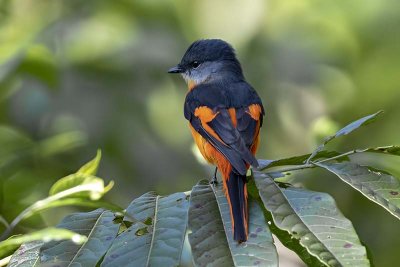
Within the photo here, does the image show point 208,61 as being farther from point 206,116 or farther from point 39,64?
point 206,116

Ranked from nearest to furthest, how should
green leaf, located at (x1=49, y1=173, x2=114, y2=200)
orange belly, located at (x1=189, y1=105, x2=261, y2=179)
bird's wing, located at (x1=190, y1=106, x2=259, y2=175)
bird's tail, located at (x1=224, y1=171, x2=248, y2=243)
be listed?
1. green leaf, located at (x1=49, y1=173, x2=114, y2=200)
2. bird's tail, located at (x1=224, y1=171, x2=248, y2=243)
3. bird's wing, located at (x1=190, y1=106, x2=259, y2=175)
4. orange belly, located at (x1=189, y1=105, x2=261, y2=179)

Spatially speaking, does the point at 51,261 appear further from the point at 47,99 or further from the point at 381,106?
the point at 381,106

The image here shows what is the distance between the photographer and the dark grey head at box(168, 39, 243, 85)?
17.2ft

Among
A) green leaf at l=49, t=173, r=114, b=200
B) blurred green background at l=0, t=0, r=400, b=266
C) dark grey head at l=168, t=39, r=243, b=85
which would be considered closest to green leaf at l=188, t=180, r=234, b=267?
green leaf at l=49, t=173, r=114, b=200

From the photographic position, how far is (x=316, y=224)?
83.4 inches

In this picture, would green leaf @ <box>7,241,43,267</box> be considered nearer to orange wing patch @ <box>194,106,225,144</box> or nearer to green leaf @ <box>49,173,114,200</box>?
green leaf @ <box>49,173,114,200</box>

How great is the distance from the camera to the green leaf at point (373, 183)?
2.22 m

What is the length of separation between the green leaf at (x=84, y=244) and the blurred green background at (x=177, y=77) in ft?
9.98

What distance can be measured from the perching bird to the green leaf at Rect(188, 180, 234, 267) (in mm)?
53

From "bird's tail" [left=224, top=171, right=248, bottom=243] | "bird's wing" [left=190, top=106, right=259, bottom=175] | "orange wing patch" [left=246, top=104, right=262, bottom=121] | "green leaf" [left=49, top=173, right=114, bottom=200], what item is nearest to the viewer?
"green leaf" [left=49, top=173, right=114, bottom=200]

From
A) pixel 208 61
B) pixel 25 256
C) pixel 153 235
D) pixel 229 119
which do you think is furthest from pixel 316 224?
pixel 208 61

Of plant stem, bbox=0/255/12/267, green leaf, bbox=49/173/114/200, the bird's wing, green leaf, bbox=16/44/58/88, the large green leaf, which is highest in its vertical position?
green leaf, bbox=16/44/58/88

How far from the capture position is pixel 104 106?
6191mm

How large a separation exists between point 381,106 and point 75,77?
8.34ft
